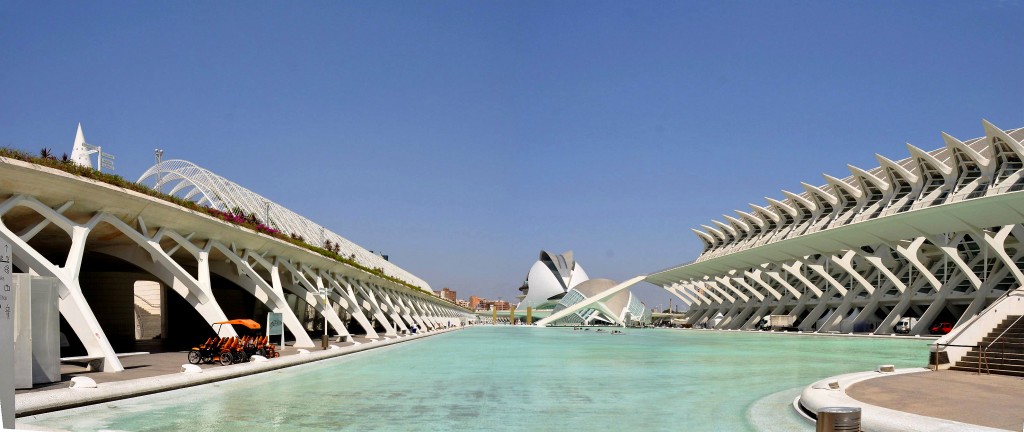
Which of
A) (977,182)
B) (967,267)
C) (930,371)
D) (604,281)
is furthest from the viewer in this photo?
(604,281)

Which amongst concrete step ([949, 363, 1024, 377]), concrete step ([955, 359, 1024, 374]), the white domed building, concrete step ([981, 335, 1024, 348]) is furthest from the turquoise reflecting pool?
the white domed building

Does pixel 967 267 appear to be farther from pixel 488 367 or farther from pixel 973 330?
pixel 488 367

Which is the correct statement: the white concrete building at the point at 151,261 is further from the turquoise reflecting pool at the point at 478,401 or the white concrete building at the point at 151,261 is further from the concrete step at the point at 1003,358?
the concrete step at the point at 1003,358

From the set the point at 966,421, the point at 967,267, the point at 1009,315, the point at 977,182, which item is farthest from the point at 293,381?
the point at 977,182

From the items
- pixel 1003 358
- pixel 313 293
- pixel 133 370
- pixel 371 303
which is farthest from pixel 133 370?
pixel 371 303

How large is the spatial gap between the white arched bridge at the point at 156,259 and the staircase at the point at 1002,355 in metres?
16.4

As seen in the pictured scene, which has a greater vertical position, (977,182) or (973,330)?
(977,182)

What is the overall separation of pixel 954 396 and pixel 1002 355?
521cm

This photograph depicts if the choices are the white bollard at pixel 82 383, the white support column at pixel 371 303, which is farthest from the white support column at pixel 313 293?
the white bollard at pixel 82 383

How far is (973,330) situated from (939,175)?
43705 millimetres

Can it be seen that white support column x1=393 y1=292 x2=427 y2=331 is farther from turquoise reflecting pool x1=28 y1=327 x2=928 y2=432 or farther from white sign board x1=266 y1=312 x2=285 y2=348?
turquoise reflecting pool x1=28 y1=327 x2=928 y2=432

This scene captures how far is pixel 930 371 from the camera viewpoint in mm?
15953

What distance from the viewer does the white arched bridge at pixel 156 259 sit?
16703 mm

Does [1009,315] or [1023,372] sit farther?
[1009,315]
